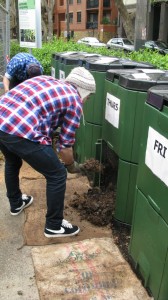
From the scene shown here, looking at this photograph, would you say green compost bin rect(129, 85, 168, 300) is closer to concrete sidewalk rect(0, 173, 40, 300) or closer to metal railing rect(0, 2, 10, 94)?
concrete sidewalk rect(0, 173, 40, 300)

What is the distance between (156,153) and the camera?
78.8 inches

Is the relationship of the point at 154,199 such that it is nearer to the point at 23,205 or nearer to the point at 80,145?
the point at 23,205

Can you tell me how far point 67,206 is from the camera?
345cm

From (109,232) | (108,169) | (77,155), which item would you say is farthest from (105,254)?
(77,155)

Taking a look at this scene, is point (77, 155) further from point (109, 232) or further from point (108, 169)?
point (109, 232)

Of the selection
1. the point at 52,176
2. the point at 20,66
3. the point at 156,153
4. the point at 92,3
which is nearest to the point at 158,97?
the point at 156,153

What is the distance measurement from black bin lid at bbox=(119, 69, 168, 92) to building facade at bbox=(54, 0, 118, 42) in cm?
3539

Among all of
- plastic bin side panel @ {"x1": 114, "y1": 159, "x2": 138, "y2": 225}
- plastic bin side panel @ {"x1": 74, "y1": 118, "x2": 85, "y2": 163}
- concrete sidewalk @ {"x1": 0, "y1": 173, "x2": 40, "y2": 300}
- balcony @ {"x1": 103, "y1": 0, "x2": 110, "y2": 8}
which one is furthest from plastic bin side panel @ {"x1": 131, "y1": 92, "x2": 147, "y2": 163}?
balcony @ {"x1": 103, "y1": 0, "x2": 110, "y2": 8}

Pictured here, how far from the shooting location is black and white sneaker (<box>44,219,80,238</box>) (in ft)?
9.46

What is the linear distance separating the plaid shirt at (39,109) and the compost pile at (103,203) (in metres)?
0.96

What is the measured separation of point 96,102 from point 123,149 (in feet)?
3.16

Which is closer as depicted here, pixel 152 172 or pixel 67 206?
pixel 152 172

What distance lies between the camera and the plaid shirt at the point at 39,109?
237cm

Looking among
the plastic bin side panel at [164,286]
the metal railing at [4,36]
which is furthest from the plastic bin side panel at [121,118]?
Result: the metal railing at [4,36]
